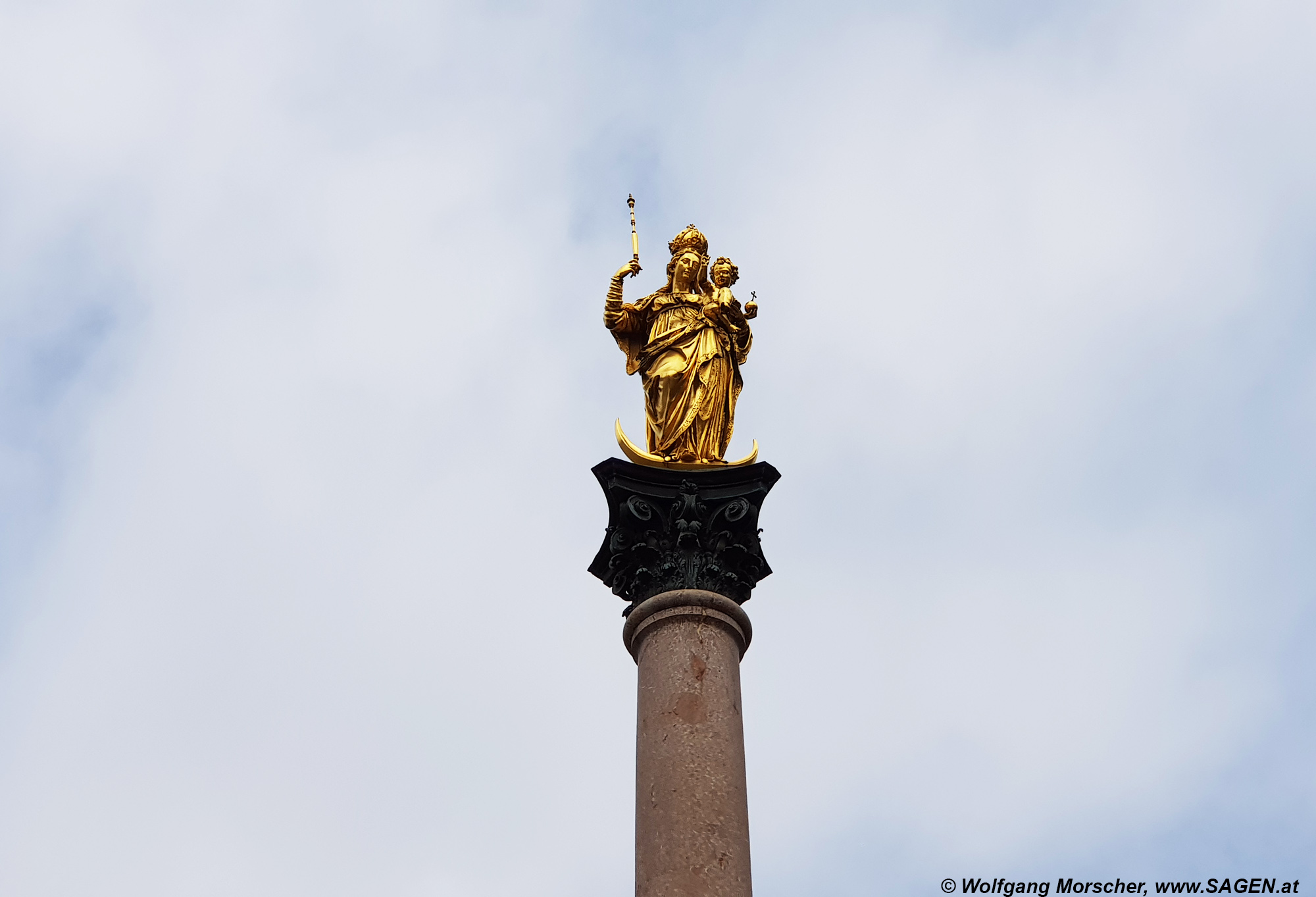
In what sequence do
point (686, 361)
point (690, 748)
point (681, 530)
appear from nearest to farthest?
point (690, 748)
point (681, 530)
point (686, 361)

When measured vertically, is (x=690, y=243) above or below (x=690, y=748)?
above

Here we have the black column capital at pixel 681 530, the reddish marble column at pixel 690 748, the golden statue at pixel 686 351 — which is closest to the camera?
the reddish marble column at pixel 690 748

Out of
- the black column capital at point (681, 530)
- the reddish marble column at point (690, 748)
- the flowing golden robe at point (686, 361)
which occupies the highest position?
the flowing golden robe at point (686, 361)

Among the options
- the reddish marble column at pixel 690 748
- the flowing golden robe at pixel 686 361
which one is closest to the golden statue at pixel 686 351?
the flowing golden robe at pixel 686 361

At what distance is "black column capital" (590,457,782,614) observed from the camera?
16.2m

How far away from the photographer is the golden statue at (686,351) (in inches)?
694

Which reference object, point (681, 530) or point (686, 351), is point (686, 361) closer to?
point (686, 351)

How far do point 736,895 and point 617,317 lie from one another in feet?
23.7

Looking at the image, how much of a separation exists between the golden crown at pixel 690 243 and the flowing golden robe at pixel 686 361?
2.04 ft

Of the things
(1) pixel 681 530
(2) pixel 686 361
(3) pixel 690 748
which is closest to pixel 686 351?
(2) pixel 686 361

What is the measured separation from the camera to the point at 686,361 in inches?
719

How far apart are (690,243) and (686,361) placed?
176 centimetres

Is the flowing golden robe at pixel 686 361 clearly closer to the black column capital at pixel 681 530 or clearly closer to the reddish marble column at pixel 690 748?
the black column capital at pixel 681 530

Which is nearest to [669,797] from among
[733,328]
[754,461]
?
[754,461]
